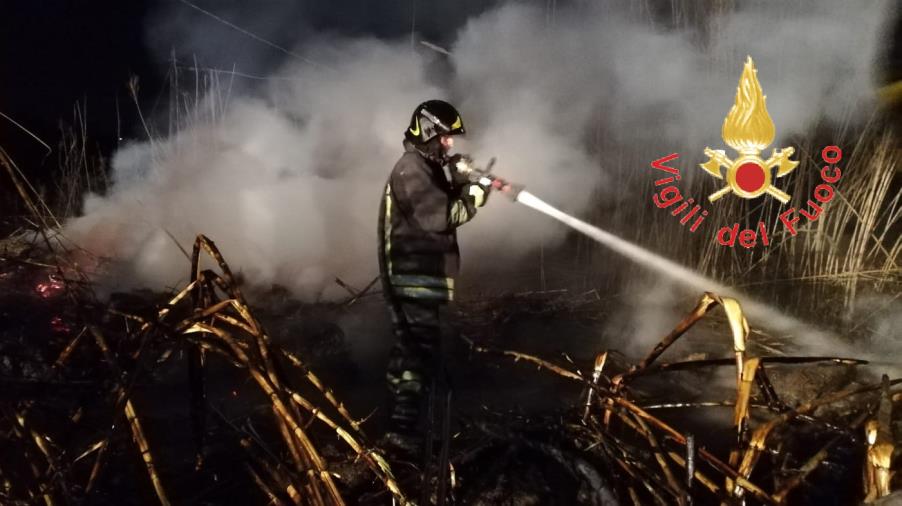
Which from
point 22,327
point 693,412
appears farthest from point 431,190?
point 22,327

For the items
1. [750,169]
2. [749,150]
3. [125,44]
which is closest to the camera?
[749,150]

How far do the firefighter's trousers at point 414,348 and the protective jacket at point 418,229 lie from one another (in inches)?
3.2

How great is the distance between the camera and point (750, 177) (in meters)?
7.59

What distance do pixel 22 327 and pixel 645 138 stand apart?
8447mm

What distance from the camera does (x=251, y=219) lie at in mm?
8219

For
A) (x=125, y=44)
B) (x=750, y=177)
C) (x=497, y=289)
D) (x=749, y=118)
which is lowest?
(x=497, y=289)

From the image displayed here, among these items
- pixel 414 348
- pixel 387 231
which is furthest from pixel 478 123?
pixel 414 348

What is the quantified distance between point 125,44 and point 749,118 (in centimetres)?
1262

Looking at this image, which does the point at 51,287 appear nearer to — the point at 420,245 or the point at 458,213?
the point at 420,245

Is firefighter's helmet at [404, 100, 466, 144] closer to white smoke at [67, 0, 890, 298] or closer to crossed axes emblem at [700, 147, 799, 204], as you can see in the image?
white smoke at [67, 0, 890, 298]

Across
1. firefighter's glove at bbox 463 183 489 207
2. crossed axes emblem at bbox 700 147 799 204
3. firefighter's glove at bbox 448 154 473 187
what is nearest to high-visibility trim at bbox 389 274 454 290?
firefighter's glove at bbox 463 183 489 207

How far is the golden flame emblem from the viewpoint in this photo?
6340 mm

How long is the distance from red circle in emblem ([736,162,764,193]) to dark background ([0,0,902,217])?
5749 mm

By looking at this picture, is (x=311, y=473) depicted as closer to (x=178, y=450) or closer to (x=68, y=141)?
(x=178, y=450)
